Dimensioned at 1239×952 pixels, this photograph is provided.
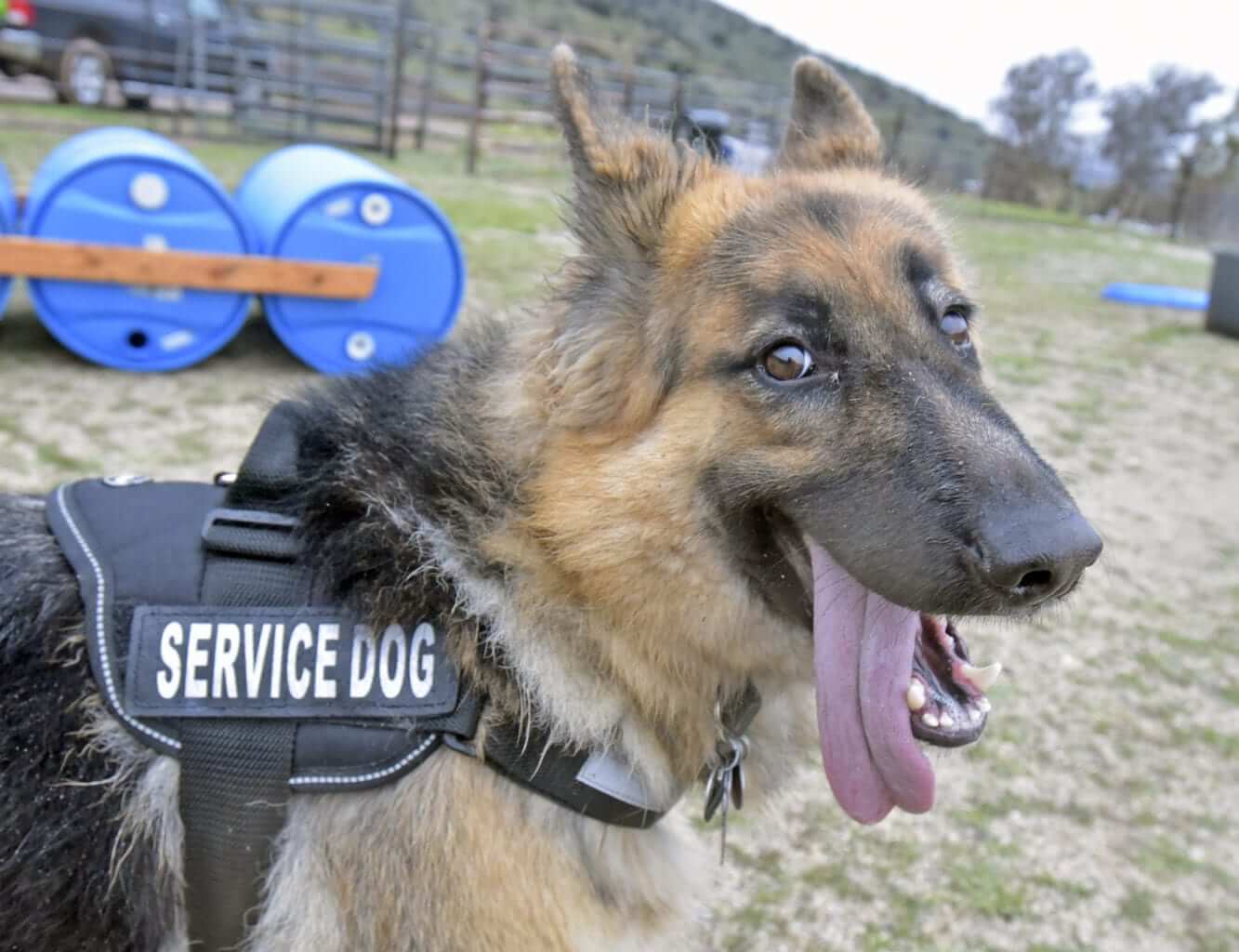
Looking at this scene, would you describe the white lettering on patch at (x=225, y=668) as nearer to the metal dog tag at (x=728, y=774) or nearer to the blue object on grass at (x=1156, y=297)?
the metal dog tag at (x=728, y=774)

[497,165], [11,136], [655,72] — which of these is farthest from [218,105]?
[655,72]

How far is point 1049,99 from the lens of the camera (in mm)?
27203

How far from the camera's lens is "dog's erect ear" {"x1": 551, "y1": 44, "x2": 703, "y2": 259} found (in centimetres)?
216

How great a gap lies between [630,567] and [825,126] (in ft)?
5.38

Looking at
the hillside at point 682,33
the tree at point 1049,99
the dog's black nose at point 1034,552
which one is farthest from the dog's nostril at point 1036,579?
the hillside at point 682,33

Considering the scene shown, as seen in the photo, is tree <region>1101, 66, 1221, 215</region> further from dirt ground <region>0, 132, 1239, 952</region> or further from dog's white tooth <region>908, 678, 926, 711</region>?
dog's white tooth <region>908, 678, 926, 711</region>

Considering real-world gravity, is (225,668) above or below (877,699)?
below

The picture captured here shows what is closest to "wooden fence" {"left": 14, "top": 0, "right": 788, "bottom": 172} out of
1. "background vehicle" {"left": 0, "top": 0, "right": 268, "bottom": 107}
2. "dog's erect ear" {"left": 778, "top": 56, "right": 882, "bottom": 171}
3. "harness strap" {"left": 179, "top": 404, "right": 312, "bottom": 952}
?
"background vehicle" {"left": 0, "top": 0, "right": 268, "bottom": 107}

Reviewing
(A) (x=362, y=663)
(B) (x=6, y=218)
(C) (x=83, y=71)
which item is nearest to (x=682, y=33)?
(C) (x=83, y=71)

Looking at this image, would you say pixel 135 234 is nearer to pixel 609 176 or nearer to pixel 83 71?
pixel 609 176

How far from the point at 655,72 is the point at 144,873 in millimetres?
24396

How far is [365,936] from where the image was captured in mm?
1909

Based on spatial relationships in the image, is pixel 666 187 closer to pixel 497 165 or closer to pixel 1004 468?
pixel 1004 468

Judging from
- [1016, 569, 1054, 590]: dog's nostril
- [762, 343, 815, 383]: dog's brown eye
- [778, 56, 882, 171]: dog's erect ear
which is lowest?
[1016, 569, 1054, 590]: dog's nostril
